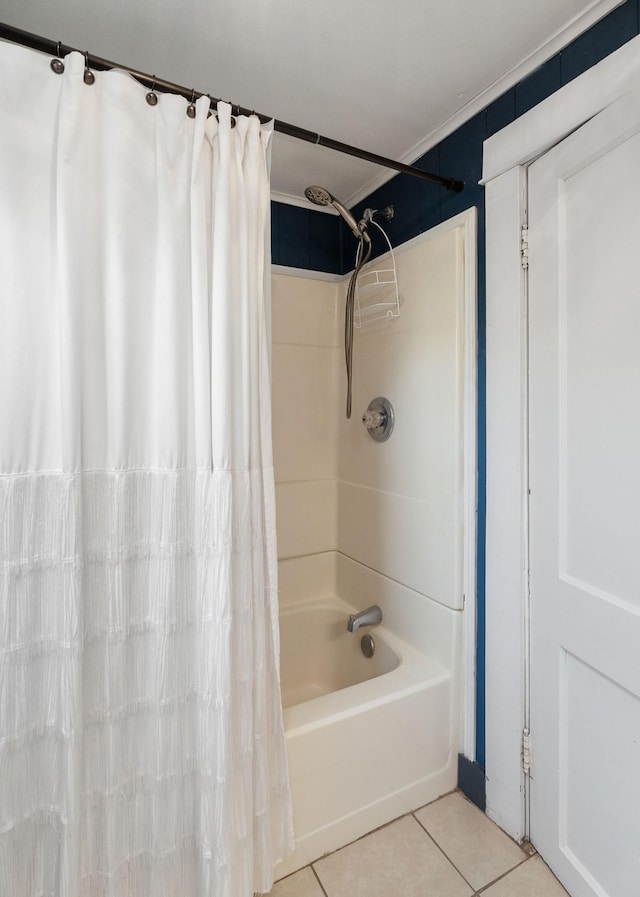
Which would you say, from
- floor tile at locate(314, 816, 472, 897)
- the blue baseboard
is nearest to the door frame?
the blue baseboard

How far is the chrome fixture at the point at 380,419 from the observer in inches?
74.1

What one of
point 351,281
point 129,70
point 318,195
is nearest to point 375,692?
point 351,281

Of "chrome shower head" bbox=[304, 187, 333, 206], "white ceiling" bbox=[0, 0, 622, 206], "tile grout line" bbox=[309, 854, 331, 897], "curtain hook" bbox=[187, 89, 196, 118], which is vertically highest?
"white ceiling" bbox=[0, 0, 622, 206]

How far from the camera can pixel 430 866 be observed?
1.33m

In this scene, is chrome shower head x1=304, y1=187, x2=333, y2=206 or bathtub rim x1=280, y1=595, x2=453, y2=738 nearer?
bathtub rim x1=280, y1=595, x2=453, y2=738

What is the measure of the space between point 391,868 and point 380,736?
1.08 ft

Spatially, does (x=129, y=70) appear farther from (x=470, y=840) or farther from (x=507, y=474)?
(x=470, y=840)

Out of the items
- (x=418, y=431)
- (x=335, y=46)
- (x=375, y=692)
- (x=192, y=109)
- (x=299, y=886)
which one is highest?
(x=335, y=46)

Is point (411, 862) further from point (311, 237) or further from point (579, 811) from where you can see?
point (311, 237)

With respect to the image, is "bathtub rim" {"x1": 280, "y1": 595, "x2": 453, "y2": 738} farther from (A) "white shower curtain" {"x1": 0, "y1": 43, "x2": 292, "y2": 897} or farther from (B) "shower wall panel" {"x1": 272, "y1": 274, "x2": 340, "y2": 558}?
(B) "shower wall panel" {"x1": 272, "y1": 274, "x2": 340, "y2": 558}

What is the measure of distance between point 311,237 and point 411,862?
7.83 feet

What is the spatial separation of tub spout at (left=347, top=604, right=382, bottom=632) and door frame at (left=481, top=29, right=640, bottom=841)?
514 millimetres

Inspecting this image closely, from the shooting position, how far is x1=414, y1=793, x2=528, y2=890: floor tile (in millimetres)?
1312

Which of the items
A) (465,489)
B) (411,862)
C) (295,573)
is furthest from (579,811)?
(295,573)
